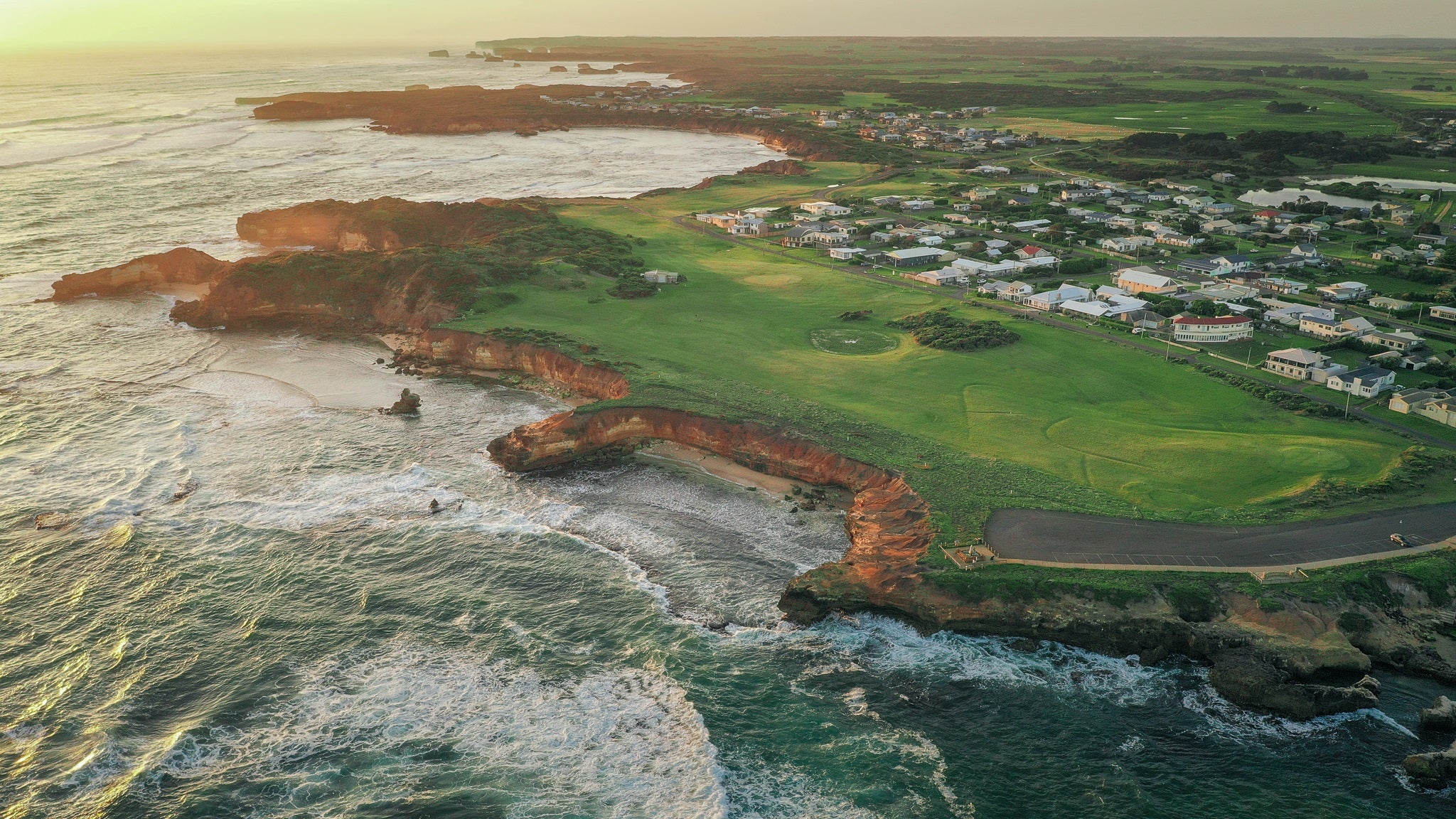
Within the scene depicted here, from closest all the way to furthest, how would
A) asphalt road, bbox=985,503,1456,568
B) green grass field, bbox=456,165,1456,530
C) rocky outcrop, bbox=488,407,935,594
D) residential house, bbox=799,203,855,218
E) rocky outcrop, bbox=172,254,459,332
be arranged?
asphalt road, bbox=985,503,1456,568
rocky outcrop, bbox=488,407,935,594
green grass field, bbox=456,165,1456,530
rocky outcrop, bbox=172,254,459,332
residential house, bbox=799,203,855,218

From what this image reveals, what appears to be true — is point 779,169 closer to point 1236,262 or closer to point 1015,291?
point 1236,262

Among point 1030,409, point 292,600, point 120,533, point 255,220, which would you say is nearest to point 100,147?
point 255,220

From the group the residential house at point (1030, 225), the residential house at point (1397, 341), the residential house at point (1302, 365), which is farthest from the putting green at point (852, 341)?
the residential house at point (1030, 225)

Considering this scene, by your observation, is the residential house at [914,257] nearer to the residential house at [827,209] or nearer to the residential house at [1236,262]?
the residential house at [827,209]

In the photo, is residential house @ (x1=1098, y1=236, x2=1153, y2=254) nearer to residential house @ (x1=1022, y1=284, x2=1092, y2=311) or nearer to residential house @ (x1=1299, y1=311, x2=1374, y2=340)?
residential house @ (x1=1022, y1=284, x2=1092, y2=311)

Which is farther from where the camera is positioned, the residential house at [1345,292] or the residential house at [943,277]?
the residential house at [943,277]

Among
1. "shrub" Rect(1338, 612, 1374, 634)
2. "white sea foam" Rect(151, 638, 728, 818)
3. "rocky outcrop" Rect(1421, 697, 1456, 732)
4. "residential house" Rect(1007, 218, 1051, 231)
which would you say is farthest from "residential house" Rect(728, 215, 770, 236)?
"rocky outcrop" Rect(1421, 697, 1456, 732)

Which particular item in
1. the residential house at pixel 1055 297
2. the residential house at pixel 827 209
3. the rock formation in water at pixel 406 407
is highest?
the residential house at pixel 827 209

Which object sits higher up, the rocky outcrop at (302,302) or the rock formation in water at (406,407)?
the rocky outcrop at (302,302)
